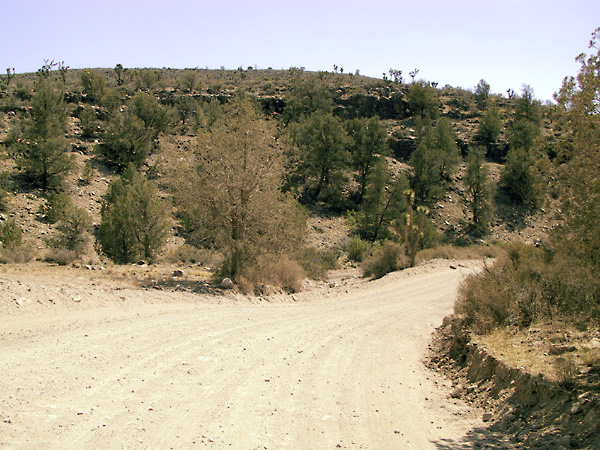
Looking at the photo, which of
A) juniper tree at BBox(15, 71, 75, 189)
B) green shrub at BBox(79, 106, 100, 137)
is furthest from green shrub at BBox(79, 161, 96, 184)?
green shrub at BBox(79, 106, 100, 137)

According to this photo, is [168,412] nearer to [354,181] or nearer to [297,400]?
[297,400]

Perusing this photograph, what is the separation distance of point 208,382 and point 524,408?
5.07 metres

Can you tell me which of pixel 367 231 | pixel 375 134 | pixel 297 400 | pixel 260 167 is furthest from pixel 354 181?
pixel 297 400

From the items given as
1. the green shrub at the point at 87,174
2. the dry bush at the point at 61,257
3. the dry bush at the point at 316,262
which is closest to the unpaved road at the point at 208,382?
the dry bush at the point at 61,257

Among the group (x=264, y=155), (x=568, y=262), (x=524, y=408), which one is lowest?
(x=524, y=408)

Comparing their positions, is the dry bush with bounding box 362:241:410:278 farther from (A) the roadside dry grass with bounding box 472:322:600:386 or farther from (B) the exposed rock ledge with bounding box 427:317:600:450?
(B) the exposed rock ledge with bounding box 427:317:600:450

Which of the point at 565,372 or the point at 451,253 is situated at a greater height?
the point at 565,372

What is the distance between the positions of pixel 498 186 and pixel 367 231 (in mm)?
26118

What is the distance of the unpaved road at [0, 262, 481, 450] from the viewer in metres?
5.80

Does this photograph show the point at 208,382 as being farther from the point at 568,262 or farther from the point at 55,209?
the point at 55,209

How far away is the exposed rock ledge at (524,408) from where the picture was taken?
5.84 meters

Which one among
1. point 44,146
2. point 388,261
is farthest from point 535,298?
point 44,146

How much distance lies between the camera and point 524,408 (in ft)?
22.9

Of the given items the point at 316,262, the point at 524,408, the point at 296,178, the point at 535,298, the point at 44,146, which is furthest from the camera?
the point at 296,178
